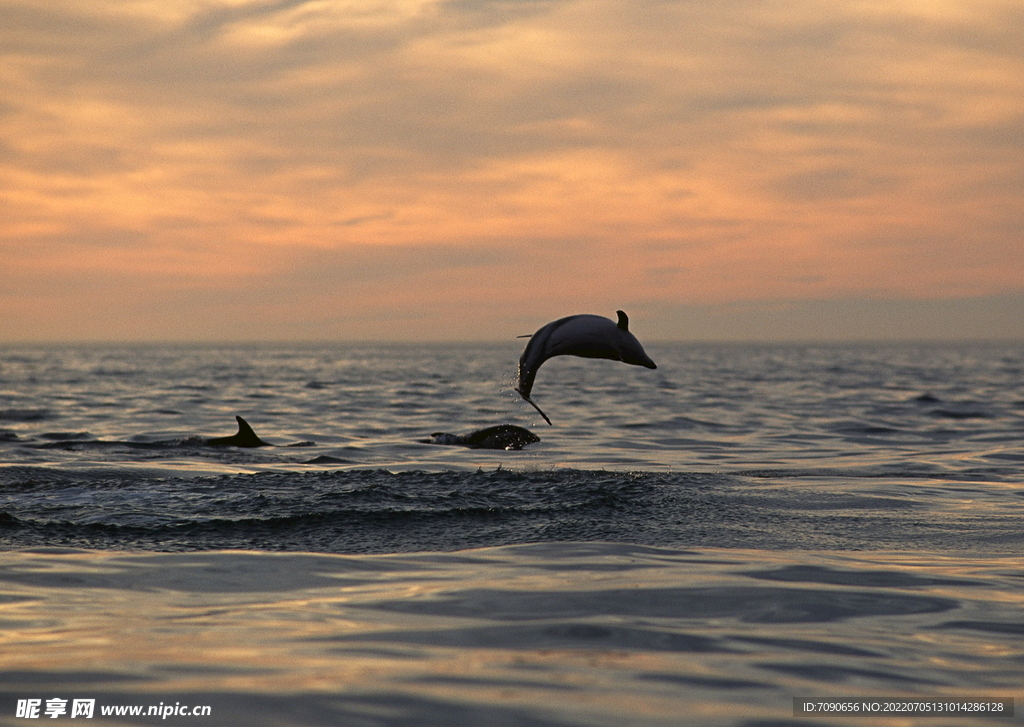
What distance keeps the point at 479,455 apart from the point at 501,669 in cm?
1190

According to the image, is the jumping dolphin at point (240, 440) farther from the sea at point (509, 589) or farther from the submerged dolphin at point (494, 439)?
the submerged dolphin at point (494, 439)

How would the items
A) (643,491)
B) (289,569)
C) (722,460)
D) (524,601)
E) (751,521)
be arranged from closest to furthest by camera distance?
(524,601) → (289,569) → (751,521) → (643,491) → (722,460)

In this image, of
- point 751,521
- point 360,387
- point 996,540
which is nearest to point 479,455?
point 751,521

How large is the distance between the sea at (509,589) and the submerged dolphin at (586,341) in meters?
1.61

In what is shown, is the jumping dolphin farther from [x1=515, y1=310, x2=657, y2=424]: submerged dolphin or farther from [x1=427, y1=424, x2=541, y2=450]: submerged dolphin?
[x1=515, y1=310, x2=657, y2=424]: submerged dolphin

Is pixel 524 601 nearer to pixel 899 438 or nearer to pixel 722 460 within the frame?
pixel 722 460

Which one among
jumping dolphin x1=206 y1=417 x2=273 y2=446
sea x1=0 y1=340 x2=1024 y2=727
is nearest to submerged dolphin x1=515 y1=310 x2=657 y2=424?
sea x1=0 y1=340 x2=1024 y2=727

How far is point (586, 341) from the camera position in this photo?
12016 mm

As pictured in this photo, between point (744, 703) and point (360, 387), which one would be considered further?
point (360, 387)

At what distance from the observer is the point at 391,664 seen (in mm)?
5414

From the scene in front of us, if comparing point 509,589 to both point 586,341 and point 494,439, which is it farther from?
point 494,439

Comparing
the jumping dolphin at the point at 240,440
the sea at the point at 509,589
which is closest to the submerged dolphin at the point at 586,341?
the sea at the point at 509,589

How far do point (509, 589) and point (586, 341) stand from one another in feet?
17.5

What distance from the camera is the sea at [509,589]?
492 cm
